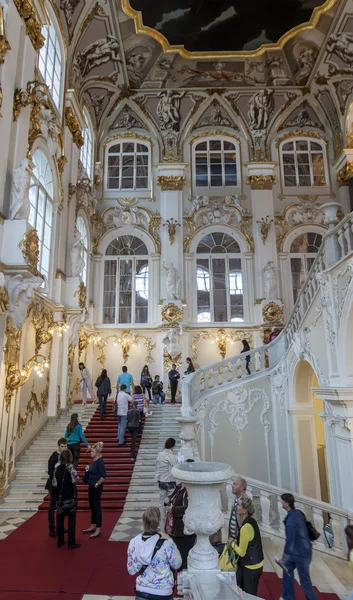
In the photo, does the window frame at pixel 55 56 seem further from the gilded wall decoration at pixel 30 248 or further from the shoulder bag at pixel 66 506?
the shoulder bag at pixel 66 506

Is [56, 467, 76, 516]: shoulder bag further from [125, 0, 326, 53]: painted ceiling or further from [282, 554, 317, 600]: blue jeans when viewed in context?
[125, 0, 326, 53]: painted ceiling

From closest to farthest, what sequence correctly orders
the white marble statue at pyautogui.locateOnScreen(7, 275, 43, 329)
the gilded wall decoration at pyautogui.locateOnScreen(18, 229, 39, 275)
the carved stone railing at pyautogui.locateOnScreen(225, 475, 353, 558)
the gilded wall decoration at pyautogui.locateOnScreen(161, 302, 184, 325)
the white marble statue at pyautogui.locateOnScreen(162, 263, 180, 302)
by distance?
the carved stone railing at pyautogui.locateOnScreen(225, 475, 353, 558) < the white marble statue at pyautogui.locateOnScreen(7, 275, 43, 329) < the gilded wall decoration at pyautogui.locateOnScreen(18, 229, 39, 275) < the gilded wall decoration at pyautogui.locateOnScreen(161, 302, 184, 325) < the white marble statue at pyautogui.locateOnScreen(162, 263, 180, 302)

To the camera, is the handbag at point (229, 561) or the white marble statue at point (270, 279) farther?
the white marble statue at point (270, 279)

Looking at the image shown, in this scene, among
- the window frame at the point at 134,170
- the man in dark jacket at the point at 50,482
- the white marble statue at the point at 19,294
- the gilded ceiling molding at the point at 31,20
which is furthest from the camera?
the window frame at the point at 134,170

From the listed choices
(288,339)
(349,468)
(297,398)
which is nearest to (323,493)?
(297,398)

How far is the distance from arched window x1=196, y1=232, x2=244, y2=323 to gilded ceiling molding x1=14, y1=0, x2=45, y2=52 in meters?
9.90

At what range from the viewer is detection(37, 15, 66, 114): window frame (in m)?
12.2

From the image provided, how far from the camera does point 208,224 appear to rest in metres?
18.2

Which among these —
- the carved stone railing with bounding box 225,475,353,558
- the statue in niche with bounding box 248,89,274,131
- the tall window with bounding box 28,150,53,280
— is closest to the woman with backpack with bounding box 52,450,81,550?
the carved stone railing with bounding box 225,475,353,558

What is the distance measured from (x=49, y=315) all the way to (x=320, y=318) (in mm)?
7185

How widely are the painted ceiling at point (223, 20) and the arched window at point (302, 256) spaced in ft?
28.4

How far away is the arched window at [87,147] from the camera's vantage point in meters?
17.3

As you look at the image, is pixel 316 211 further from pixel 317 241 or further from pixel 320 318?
pixel 320 318

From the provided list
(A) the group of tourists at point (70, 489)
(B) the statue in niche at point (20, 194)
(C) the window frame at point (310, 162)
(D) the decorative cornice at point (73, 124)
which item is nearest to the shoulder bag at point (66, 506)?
(A) the group of tourists at point (70, 489)
